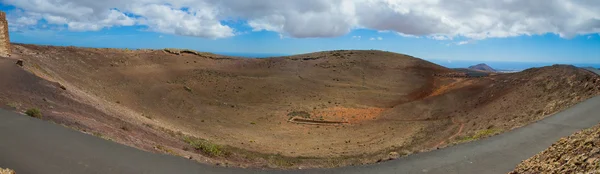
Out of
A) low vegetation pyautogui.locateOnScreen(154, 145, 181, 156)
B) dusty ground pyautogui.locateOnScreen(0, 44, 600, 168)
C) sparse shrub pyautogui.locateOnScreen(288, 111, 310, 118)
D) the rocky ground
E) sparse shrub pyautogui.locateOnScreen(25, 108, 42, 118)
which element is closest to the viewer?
the rocky ground

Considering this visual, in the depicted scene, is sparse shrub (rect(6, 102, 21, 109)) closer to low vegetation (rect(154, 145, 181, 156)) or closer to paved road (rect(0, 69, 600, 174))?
paved road (rect(0, 69, 600, 174))

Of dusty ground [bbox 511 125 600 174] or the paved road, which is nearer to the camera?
dusty ground [bbox 511 125 600 174]

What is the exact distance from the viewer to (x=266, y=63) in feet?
151

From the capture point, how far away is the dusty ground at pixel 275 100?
13.7 metres

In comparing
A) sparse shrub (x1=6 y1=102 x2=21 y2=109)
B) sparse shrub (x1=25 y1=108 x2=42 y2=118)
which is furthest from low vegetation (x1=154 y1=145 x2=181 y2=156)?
sparse shrub (x1=6 y1=102 x2=21 y2=109)

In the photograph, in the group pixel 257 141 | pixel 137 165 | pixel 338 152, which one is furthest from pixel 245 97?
pixel 137 165

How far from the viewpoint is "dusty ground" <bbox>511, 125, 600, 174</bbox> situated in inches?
230

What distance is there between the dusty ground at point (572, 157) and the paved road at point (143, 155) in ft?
5.81

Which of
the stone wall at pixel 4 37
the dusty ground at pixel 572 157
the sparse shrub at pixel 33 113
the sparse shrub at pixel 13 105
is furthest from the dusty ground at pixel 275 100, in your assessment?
the dusty ground at pixel 572 157

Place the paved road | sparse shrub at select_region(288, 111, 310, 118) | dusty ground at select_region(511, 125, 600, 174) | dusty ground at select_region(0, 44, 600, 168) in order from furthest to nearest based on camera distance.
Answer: sparse shrub at select_region(288, 111, 310, 118), dusty ground at select_region(0, 44, 600, 168), the paved road, dusty ground at select_region(511, 125, 600, 174)

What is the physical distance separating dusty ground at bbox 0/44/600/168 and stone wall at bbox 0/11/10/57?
53.7 inches

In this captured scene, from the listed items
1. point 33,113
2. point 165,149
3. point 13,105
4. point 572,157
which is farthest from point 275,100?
point 572,157

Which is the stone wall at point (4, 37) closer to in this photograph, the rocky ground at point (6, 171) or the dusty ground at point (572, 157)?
the rocky ground at point (6, 171)

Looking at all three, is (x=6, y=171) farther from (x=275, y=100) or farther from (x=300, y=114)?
(x=275, y=100)
